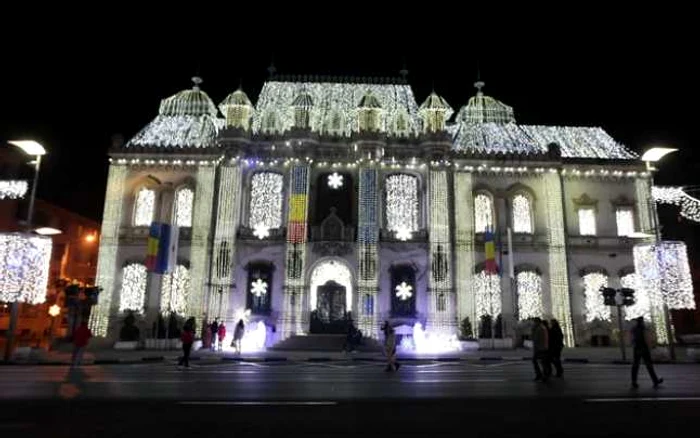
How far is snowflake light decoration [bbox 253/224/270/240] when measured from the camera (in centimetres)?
3406

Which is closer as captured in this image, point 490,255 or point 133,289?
point 490,255

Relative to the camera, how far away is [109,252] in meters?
33.3

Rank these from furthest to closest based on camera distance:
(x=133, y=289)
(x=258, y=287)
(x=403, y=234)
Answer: (x=403, y=234) → (x=258, y=287) → (x=133, y=289)

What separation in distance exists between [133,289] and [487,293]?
23602 mm

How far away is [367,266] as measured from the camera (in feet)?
108

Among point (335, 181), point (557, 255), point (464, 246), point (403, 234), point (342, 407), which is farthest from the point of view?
point (335, 181)

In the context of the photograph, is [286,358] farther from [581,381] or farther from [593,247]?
[593,247]

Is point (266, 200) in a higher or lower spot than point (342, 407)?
higher

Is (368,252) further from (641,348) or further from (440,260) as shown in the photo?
(641,348)

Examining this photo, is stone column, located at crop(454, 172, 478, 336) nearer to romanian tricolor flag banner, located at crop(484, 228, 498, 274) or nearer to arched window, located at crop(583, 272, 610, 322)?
romanian tricolor flag banner, located at crop(484, 228, 498, 274)

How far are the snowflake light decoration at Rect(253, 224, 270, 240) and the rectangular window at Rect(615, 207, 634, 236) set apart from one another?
24687mm

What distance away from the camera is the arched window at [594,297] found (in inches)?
1320

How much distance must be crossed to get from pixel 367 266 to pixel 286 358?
10427mm

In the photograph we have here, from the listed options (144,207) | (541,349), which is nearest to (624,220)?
(541,349)
